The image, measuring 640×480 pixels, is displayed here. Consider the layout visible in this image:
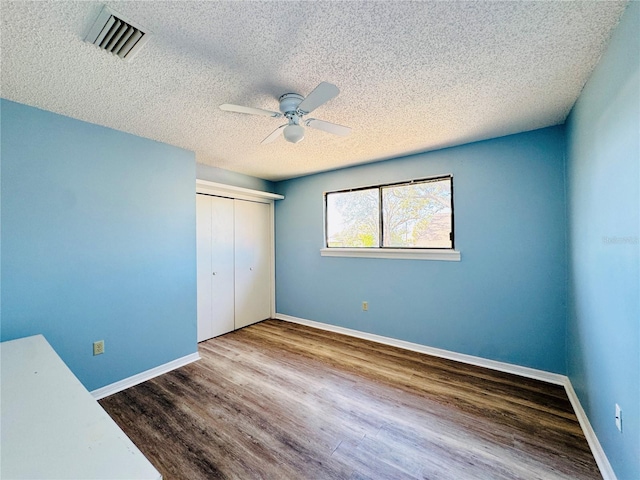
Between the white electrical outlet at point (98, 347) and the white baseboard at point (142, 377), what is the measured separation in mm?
306

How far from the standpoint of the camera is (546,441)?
1666mm

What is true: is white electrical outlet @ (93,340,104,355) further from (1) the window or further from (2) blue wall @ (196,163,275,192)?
(1) the window

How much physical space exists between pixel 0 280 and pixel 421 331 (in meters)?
3.71

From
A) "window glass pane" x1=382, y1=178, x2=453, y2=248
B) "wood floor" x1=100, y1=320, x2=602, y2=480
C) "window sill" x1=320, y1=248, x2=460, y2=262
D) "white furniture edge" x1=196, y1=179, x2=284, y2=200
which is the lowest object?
"wood floor" x1=100, y1=320, x2=602, y2=480

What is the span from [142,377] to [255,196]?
8.67 ft

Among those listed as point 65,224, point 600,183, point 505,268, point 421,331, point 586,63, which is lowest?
point 421,331

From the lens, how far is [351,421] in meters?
1.89

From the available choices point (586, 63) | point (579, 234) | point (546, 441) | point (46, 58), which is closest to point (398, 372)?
point (546, 441)

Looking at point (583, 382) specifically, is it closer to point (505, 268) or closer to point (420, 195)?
point (505, 268)

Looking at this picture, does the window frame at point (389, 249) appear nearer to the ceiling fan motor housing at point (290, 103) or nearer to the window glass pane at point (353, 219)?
the window glass pane at point (353, 219)

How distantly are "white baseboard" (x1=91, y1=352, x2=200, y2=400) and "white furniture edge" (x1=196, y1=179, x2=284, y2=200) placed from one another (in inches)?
78.3

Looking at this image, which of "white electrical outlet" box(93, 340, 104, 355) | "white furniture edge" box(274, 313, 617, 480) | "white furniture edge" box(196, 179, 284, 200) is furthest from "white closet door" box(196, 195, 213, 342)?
"white furniture edge" box(274, 313, 617, 480)

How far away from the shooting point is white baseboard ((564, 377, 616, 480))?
1.39 m

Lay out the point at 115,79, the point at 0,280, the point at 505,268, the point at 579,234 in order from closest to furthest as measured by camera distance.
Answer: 1. the point at 115,79
2. the point at 0,280
3. the point at 579,234
4. the point at 505,268
